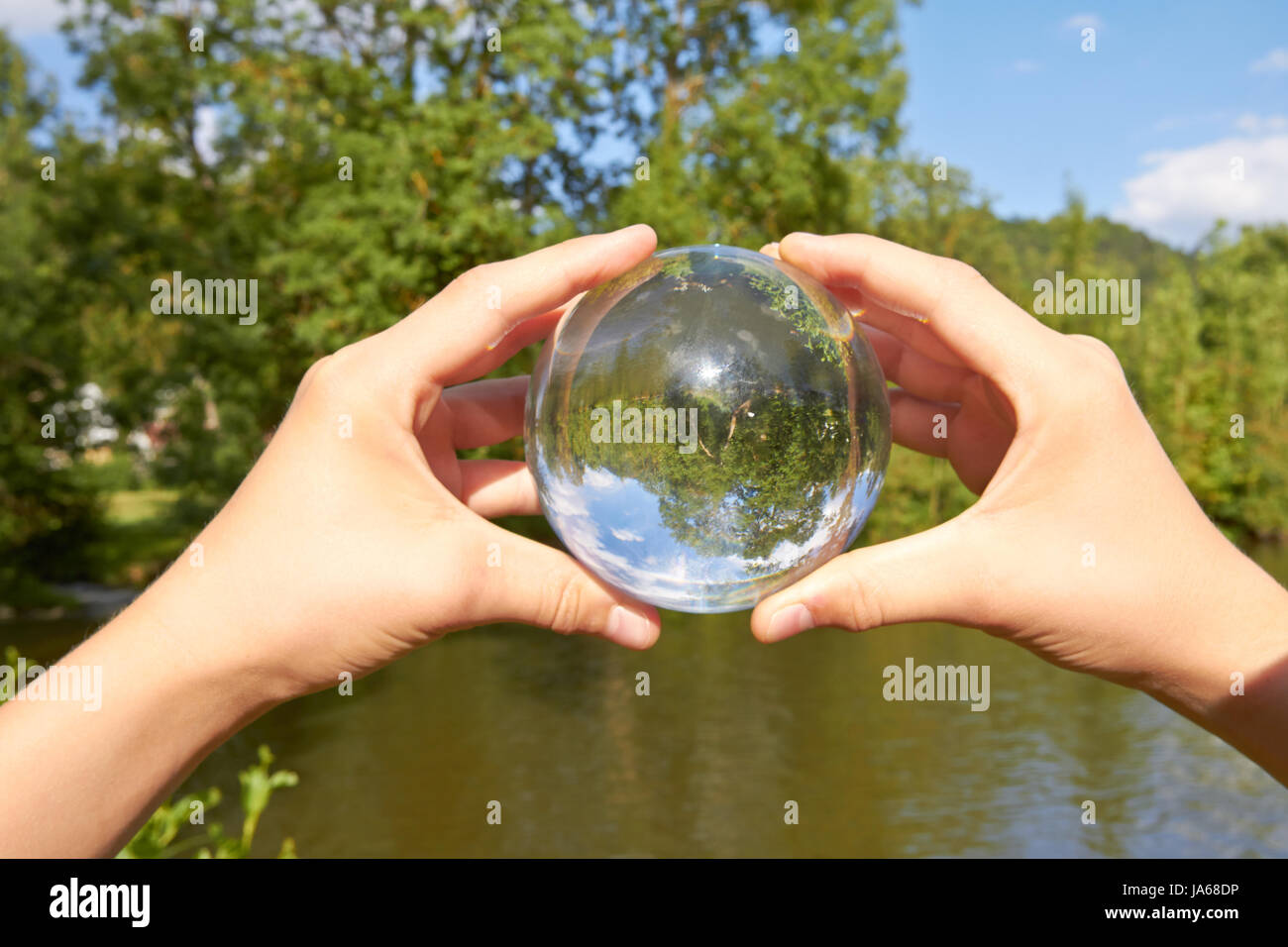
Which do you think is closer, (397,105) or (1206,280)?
(397,105)

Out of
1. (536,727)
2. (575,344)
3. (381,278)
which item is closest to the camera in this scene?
(575,344)

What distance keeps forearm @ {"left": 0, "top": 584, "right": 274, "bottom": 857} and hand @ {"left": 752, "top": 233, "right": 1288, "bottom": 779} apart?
5.03ft

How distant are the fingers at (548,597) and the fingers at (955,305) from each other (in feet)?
3.76

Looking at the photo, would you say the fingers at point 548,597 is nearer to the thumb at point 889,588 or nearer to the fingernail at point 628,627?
the fingernail at point 628,627

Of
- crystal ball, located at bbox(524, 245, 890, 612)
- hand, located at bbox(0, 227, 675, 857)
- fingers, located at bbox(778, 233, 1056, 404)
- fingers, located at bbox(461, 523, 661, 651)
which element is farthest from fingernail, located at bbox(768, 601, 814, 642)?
fingers, located at bbox(778, 233, 1056, 404)

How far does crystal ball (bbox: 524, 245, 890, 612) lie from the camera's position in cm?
235

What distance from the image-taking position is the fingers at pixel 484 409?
3209 mm

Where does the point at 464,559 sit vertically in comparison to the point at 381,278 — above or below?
below

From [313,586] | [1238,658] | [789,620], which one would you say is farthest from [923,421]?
[313,586]

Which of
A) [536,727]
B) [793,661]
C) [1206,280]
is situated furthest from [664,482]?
[1206,280]

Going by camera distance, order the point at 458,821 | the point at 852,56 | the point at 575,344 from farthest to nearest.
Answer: the point at 852,56 → the point at 458,821 → the point at 575,344

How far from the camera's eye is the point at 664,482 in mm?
2363
